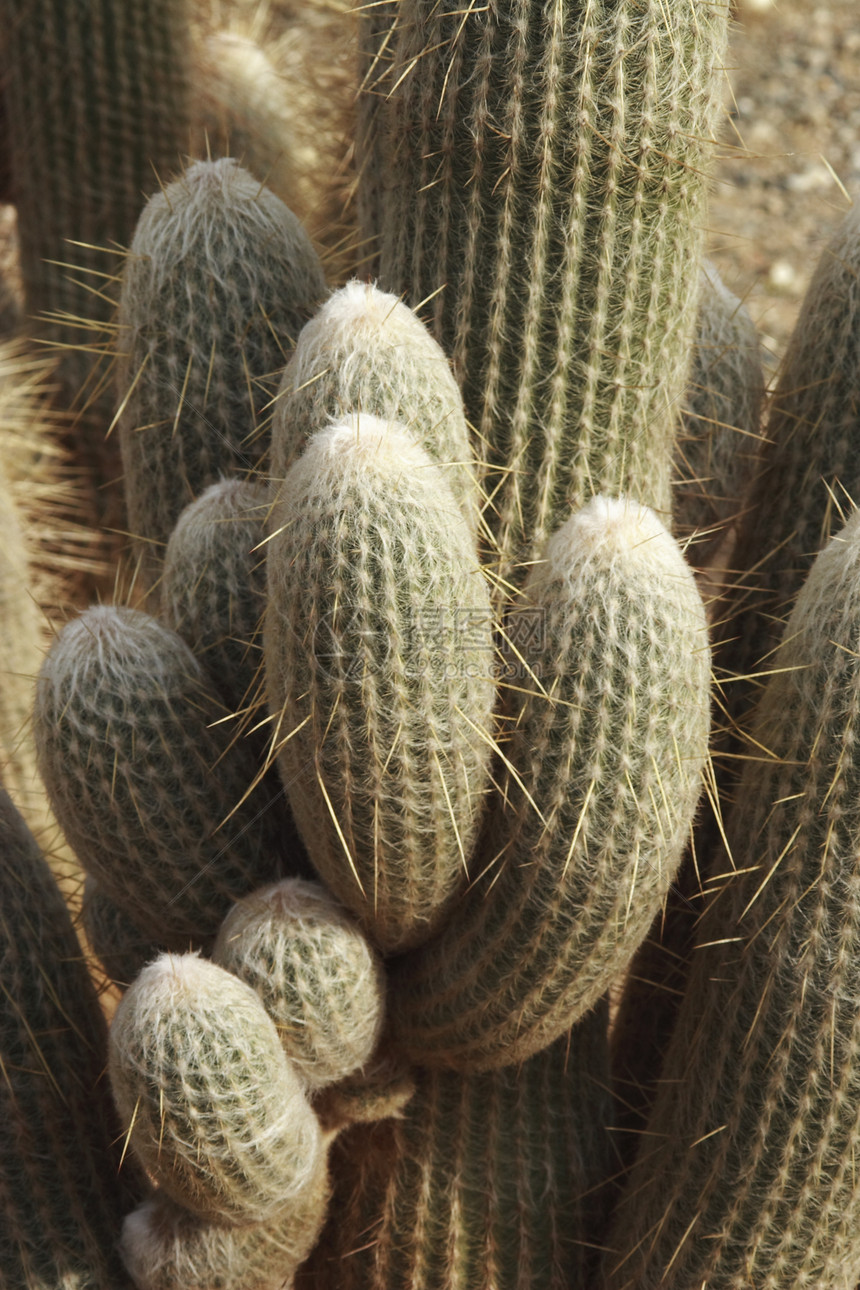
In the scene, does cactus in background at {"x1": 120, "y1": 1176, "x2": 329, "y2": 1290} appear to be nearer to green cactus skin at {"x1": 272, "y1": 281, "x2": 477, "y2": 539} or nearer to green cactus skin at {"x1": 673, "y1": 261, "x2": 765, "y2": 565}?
green cactus skin at {"x1": 272, "y1": 281, "x2": 477, "y2": 539}

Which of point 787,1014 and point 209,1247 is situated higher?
point 787,1014

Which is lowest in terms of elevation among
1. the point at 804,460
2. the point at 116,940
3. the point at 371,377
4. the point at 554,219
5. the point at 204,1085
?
the point at 116,940

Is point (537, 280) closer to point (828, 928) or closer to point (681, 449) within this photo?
point (681, 449)

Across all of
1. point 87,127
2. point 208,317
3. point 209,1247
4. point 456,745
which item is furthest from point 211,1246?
point 87,127

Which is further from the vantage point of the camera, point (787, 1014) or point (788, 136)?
point (788, 136)

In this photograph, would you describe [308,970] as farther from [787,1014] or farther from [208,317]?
[208,317]

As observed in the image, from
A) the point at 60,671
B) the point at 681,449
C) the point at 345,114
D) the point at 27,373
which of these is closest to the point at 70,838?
the point at 60,671

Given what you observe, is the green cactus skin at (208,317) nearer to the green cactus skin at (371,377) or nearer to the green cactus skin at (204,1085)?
the green cactus skin at (371,377)
